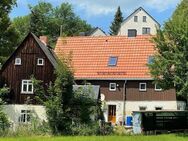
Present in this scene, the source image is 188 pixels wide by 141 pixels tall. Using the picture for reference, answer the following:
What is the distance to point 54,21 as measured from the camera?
109 meters

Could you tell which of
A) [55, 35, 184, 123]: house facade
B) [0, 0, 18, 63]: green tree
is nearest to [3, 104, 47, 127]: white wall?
[55, 35, 184, 123]: house facade

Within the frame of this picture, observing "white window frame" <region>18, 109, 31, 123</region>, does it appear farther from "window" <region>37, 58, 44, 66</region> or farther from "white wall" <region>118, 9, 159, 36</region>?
"white wall" <region>118, 9, 159, 36</region>

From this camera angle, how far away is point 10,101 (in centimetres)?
4772

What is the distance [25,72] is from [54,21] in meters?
61.4

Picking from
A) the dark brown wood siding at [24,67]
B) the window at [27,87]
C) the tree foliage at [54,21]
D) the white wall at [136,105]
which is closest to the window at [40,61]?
the dark brown wood siding at [24,67]

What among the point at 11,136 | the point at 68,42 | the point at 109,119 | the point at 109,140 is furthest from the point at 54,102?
the point at 68,42

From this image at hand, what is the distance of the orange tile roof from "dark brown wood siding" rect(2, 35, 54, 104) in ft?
16.6

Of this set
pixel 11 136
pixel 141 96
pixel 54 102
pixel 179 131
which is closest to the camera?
pixel 11 136

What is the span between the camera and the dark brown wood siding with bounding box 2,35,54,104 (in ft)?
157

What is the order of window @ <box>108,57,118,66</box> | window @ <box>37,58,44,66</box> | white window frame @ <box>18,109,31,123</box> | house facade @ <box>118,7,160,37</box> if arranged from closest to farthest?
1. white window frame @ <box>18,109,31,123</box>
2. window @ <box>37,58,44,66</box>
3. window @ <box>108,57,118,66</box>
4. house facade @ <box>118,7,160,37</box>

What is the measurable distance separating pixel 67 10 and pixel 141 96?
6545 centimetres

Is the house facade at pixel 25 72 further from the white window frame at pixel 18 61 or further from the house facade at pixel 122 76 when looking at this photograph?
the house facade at pixel 122 76

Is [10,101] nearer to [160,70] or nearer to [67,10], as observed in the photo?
[160,70]

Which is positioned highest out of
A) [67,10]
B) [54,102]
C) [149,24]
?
[67,10]
